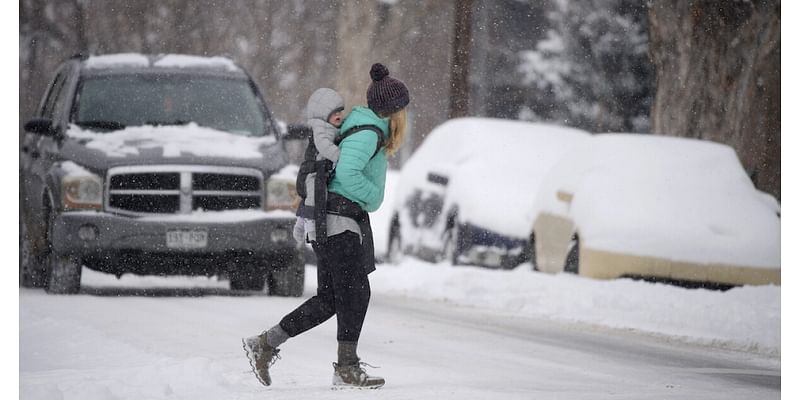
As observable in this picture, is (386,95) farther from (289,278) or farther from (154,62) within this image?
(154,62)

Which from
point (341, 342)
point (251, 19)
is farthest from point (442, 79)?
point (341, 342)

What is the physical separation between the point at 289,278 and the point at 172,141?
55.1 inches

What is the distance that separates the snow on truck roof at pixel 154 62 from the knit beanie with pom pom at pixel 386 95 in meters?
→ 5.46

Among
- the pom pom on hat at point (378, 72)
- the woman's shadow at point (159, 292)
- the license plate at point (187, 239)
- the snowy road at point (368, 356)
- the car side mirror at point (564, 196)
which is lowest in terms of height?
the woman's shadow at point (159, 292)

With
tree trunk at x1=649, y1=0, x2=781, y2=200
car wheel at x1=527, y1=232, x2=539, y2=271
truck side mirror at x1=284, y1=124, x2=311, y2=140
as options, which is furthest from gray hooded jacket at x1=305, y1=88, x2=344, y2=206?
tree trunk at x1=649, y1=0, x2=781, y2=200

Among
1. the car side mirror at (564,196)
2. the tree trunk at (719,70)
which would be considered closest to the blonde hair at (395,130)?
the car side mirror at (564,196)

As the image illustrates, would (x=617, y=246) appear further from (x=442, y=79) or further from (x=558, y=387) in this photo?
(x=442, y=79)

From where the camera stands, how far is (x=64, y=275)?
11.9m

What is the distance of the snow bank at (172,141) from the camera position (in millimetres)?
11758

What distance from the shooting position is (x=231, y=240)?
11344mm

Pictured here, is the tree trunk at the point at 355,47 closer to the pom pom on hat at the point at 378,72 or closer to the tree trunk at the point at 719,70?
the tree trunk at the point at 719,70

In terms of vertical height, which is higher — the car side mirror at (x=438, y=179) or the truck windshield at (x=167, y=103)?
the truck windshield at (x=167, y=103)

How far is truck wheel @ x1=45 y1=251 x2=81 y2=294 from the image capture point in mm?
11859

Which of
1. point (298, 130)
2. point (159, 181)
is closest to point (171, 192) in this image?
point (159, 181)
